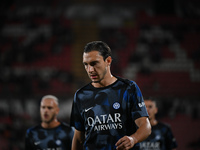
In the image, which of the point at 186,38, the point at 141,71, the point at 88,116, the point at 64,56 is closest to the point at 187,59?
the point at 186,38

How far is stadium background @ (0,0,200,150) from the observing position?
11.6m

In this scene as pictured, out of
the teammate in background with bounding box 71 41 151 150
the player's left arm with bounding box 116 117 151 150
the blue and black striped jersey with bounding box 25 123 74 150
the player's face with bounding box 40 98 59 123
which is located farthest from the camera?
the player's face with bounding box 40 98 59 123

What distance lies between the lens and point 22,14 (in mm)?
16562

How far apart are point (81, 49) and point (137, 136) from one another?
1390cm

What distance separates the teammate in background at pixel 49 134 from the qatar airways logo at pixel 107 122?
241 centimetres

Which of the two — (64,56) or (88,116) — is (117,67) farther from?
(88,116)

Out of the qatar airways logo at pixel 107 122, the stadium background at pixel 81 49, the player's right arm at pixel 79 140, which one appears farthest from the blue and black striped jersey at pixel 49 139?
the stadium background at pixel 81 49

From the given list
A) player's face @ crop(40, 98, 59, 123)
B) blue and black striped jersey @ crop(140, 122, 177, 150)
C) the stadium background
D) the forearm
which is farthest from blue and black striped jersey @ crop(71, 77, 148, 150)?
the stadium background

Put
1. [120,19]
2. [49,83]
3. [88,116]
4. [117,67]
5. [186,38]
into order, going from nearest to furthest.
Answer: [88,116]
[49,83]
[117,67]
[186,38]
[120,19]

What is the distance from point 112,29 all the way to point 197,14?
4.93m

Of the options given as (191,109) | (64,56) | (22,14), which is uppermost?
(22,14)

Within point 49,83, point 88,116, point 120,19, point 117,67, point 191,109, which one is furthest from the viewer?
point 120,19

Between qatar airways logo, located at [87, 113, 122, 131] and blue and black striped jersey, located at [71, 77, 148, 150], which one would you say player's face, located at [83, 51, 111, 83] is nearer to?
blue and black striped jersey, located at [71, 77, 148, 150]

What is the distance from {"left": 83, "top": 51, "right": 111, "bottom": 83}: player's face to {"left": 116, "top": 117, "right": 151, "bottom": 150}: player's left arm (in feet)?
1.69
